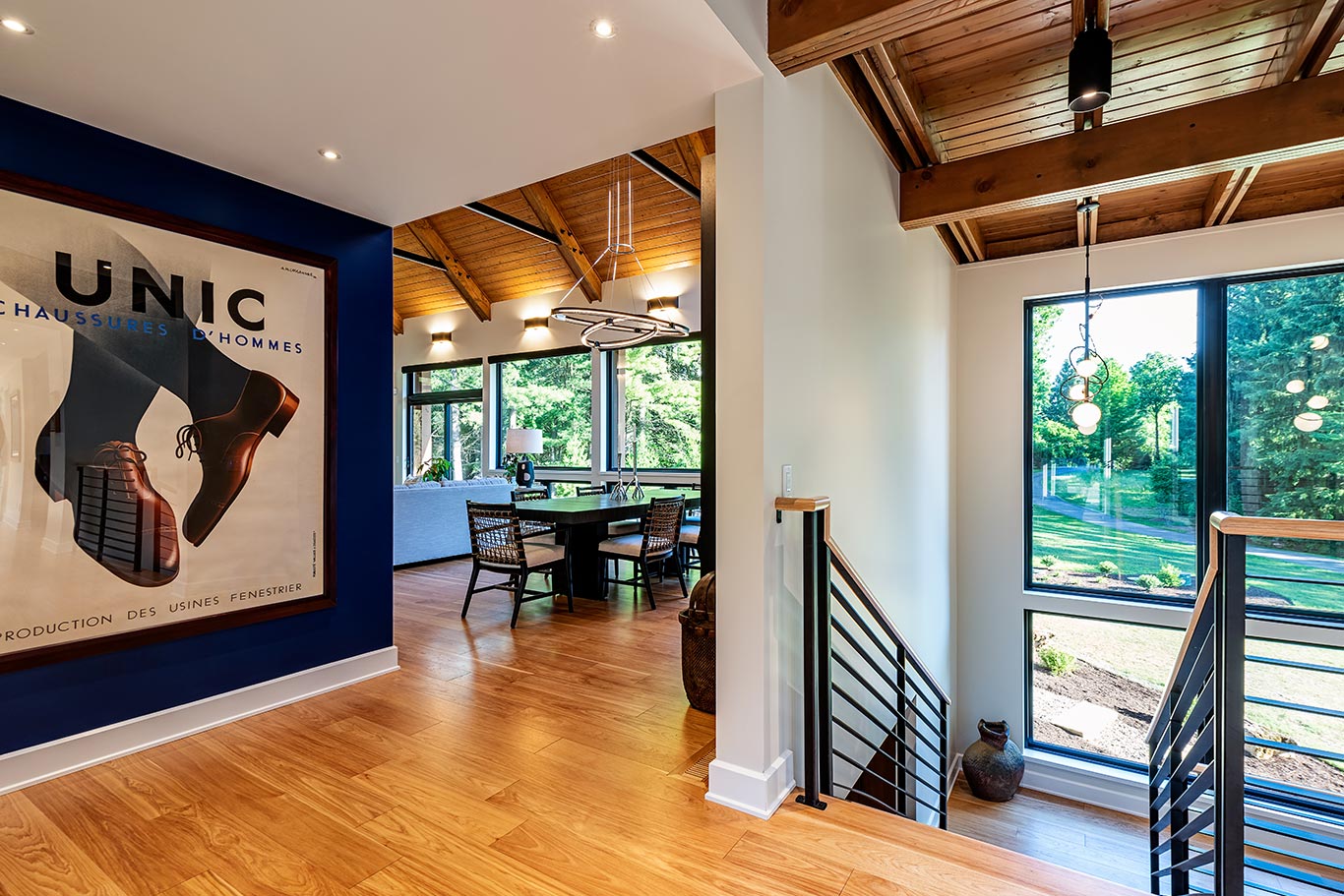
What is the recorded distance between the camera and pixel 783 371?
2.31m

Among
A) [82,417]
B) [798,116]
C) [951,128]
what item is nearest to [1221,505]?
[951,128]

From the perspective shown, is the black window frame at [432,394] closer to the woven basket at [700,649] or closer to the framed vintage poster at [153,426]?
the framed vintage poster at [153,426]

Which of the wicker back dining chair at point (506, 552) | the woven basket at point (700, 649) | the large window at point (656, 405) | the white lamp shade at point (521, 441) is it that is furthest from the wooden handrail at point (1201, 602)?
the white lamp shade at point (521, 441)

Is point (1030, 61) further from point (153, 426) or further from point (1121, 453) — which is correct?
point (153, 426)

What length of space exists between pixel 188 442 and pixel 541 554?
2.46 meters

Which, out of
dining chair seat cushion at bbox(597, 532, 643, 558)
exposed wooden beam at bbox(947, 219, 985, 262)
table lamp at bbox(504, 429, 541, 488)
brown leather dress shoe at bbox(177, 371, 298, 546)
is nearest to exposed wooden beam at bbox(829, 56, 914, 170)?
exposed wooden beam at bbox(947, 219, 985, 262)

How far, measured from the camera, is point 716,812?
2121 mm

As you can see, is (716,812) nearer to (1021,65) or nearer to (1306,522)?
(1306,522)

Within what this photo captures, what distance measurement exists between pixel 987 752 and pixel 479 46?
589cm

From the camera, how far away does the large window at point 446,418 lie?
9.95 meters

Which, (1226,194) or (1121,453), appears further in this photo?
(1121,453)

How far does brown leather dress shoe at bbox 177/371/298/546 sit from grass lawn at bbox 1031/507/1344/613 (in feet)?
18.7

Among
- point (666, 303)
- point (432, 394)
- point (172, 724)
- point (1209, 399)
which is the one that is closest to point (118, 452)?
point (172, 724)

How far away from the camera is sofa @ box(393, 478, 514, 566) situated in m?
6.47
